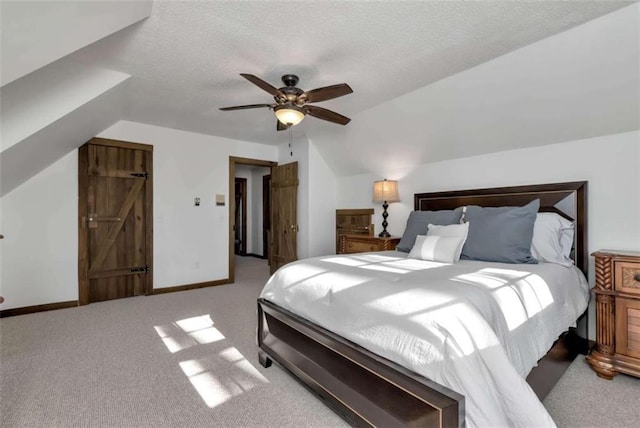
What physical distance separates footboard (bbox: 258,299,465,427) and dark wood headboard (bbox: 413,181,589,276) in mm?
2373

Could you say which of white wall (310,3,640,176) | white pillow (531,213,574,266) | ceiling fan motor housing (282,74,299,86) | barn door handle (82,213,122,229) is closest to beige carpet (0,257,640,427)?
white pillow (531,213,574,266)

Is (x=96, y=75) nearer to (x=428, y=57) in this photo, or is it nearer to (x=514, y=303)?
(x=428, y=57)

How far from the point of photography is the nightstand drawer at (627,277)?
212cm

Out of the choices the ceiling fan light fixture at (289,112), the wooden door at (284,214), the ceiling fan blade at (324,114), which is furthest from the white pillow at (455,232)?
the wooden door at (284,214)

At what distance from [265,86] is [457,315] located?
2029 millimetres

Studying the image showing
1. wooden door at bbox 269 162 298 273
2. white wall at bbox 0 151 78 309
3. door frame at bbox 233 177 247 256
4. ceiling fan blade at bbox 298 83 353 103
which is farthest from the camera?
door frame at bbox 233 177 247 256

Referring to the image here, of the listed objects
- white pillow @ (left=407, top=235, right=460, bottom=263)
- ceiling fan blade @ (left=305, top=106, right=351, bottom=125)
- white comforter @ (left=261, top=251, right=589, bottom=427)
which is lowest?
white comforter @ (left=261, top=251, right=589, bottom=427)

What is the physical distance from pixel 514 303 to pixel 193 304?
362 centimetres

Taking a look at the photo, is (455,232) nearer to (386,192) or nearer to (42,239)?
(386,192)

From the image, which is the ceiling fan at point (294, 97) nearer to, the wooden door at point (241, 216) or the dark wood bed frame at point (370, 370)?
the dark wood bed frame at point (370, 370)

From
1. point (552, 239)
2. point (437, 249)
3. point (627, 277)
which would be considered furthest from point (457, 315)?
point (552, 239)

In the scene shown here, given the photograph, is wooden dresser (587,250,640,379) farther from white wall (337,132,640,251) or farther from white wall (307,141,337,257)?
white wall (307,141,337,257)

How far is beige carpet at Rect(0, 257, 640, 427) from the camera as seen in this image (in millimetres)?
1747

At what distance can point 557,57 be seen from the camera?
230 cm
